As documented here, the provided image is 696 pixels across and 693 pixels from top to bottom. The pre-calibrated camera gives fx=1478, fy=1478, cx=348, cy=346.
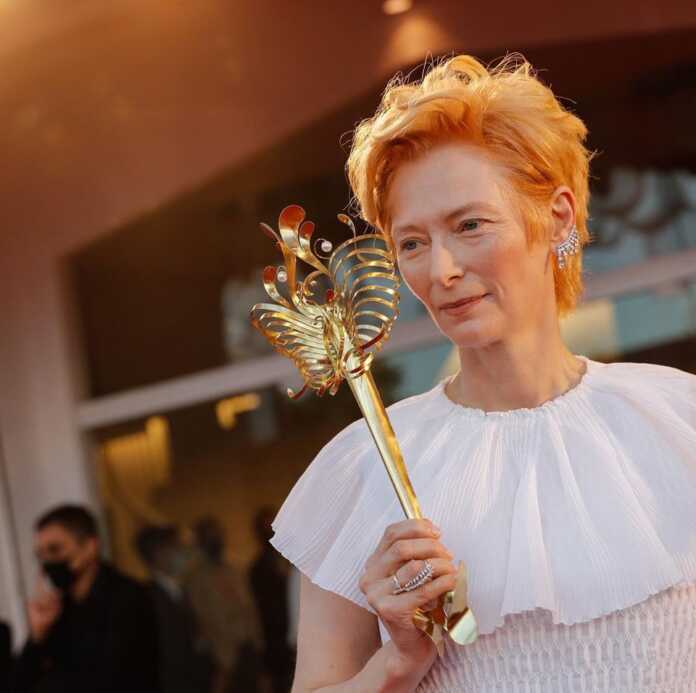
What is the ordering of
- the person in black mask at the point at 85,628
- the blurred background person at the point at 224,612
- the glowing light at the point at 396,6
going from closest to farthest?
the person in black mask at the point at 85,628
the glowing light at the point at 396,6
the blurred background person at the point at 224,612

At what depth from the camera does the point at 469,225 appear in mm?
1598

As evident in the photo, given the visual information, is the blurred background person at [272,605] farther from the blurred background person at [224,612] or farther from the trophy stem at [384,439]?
the trophy stem at [384,439]

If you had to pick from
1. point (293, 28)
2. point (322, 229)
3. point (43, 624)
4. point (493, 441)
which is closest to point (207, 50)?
point (293, 28)

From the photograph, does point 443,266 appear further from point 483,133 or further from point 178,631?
point 178,631

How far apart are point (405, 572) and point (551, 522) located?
267 millimetres

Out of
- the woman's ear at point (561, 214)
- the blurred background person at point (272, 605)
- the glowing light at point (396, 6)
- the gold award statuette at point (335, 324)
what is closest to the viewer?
the gold award statuette at point (335, 324)

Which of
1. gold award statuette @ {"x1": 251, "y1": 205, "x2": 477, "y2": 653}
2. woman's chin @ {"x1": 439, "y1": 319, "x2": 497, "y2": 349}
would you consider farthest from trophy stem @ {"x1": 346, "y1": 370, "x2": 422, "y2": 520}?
woman's chin @ {"x1": 439, "y1": 319, "x2": 497, "y2": 349}

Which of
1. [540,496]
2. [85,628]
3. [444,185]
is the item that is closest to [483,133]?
[444,185]

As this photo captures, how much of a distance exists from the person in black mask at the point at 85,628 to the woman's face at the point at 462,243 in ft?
8.74

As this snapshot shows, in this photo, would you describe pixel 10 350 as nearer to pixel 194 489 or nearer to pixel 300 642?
pixel 194 489

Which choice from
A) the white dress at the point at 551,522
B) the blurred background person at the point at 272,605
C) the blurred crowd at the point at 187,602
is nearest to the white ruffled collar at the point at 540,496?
the white dress at the point at 551,522

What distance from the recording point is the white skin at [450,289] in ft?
5.16

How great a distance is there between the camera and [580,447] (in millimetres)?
1711

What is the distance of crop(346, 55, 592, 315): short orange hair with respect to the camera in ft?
5.32
